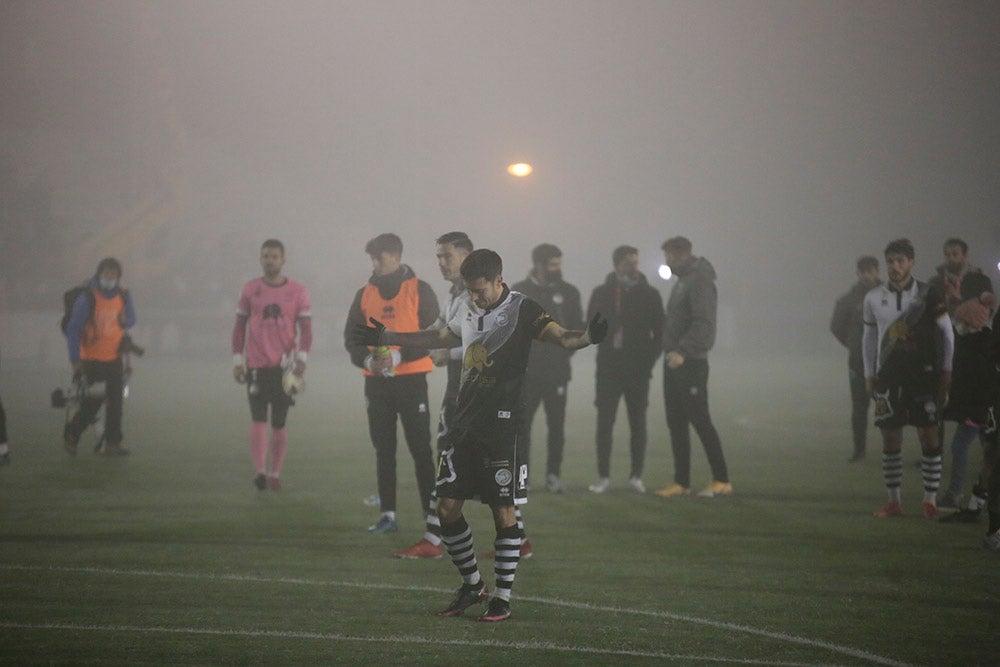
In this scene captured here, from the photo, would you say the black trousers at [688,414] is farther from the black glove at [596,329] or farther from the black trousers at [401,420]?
the black glove at [596,329]

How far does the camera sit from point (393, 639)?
17.9 ft

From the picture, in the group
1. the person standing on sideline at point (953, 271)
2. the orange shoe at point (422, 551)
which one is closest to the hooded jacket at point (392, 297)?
the orange shoe at point (422, 551)

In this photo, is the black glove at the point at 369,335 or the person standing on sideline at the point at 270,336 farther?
the person standing on sideline at the point at 270,336

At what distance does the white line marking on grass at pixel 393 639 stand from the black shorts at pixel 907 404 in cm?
431

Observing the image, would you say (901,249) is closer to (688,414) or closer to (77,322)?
(688,414)

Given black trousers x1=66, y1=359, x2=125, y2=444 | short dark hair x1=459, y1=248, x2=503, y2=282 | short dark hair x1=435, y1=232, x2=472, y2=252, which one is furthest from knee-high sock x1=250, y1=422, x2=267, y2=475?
short dark hair x1=459, y1=248, x2=503, y2=282

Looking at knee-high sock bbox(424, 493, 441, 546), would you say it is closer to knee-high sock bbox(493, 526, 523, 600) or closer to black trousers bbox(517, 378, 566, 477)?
knee-high sock bbox(493, 526, 523, 600)

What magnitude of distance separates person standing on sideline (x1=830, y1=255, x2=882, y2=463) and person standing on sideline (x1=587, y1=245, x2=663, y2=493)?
2.42 meters

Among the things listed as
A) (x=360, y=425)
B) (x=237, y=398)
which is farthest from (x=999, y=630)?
(x=237, y=398)

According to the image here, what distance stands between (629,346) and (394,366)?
355 cm

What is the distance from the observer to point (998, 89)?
57125mm

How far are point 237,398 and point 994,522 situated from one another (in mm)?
18156

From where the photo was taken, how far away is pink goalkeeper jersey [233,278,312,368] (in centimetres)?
1084

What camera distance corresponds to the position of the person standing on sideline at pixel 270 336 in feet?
35.6
